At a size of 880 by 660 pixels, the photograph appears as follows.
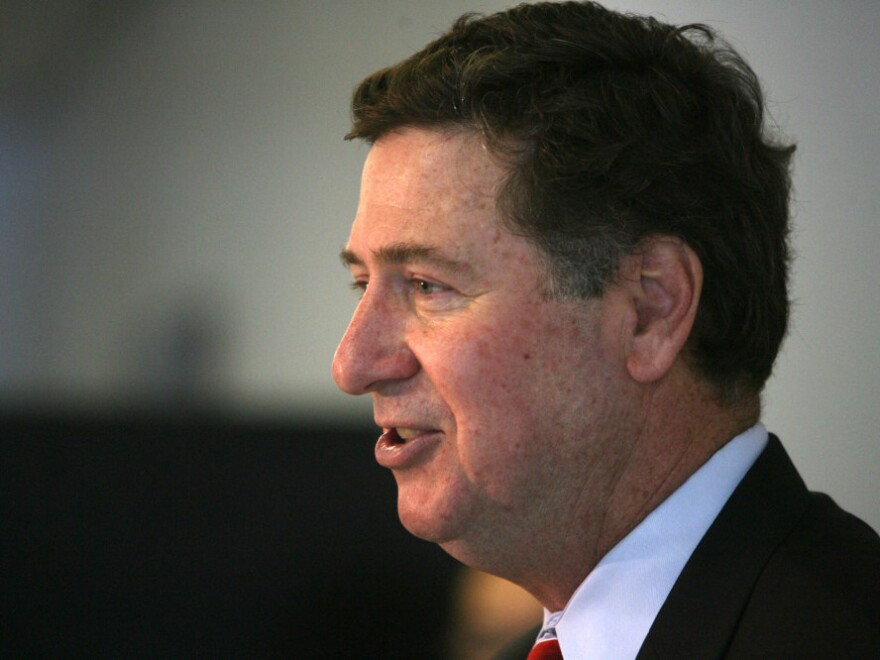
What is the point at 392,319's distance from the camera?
44.3 inches

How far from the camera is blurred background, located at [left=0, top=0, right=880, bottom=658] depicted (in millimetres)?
1718

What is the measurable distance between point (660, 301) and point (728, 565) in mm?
310

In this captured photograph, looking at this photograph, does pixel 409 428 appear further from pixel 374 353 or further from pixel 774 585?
pixel 774 585

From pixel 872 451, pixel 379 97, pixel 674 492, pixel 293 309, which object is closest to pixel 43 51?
pixel 293 309

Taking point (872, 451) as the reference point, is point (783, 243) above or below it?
above

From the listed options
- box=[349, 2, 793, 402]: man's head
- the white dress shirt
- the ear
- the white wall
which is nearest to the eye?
box=[349, 2, 793, 402]: man's head

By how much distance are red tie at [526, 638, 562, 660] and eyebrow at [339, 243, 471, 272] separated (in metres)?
0.47

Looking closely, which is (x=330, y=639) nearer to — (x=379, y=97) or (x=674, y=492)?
(x=674, y=492)

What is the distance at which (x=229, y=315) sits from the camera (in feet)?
6.77

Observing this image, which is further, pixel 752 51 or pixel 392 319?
pixel 752 51

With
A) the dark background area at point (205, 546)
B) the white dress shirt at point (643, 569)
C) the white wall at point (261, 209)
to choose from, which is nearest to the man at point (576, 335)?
the white dress shirt at point (643, 569)

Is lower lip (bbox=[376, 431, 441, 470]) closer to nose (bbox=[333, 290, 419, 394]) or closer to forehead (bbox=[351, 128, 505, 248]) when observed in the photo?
nose (bbox=[333, 290, 419, 394])

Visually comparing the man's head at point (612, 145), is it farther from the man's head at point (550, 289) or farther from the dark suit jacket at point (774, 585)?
the dark suit jacket at point (774, 585)

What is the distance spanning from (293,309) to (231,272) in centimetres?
16
